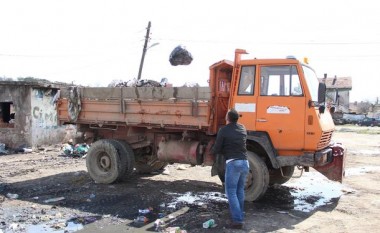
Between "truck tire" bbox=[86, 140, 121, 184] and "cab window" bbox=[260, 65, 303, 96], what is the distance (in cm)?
369

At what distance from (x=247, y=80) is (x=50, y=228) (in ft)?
13.9

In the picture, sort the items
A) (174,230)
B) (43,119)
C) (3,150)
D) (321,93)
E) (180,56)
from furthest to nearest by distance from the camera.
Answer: (43,119)
(3,150)
(180,56)
(321,93)
(174,230)

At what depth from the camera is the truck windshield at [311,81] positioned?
7.04m

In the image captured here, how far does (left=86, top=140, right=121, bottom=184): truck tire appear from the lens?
880 centimetres

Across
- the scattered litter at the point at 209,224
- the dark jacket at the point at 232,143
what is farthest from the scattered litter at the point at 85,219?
the dark jacket at the point at 232,143

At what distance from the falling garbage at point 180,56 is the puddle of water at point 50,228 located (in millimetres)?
4417

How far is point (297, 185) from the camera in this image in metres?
9.15

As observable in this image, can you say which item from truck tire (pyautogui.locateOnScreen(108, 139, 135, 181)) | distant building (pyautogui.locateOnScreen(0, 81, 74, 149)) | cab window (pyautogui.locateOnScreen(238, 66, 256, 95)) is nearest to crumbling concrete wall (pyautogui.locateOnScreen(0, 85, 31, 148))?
distant building (pyautogui.locateOnScreen(0, 81, 74, 149))

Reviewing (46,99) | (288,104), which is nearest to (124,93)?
(288,104)

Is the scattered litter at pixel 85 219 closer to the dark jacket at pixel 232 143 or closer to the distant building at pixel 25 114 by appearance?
the dark jacket at pixel 232 143

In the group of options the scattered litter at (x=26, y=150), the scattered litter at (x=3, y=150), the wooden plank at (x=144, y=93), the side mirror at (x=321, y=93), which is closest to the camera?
the side mirror at (x=321, y=93)

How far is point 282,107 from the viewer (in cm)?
702

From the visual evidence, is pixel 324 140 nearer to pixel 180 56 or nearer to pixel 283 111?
pixel 283 111

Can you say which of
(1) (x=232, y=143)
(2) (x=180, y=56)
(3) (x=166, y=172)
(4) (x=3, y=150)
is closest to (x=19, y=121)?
(4) (x=3, y=150)
